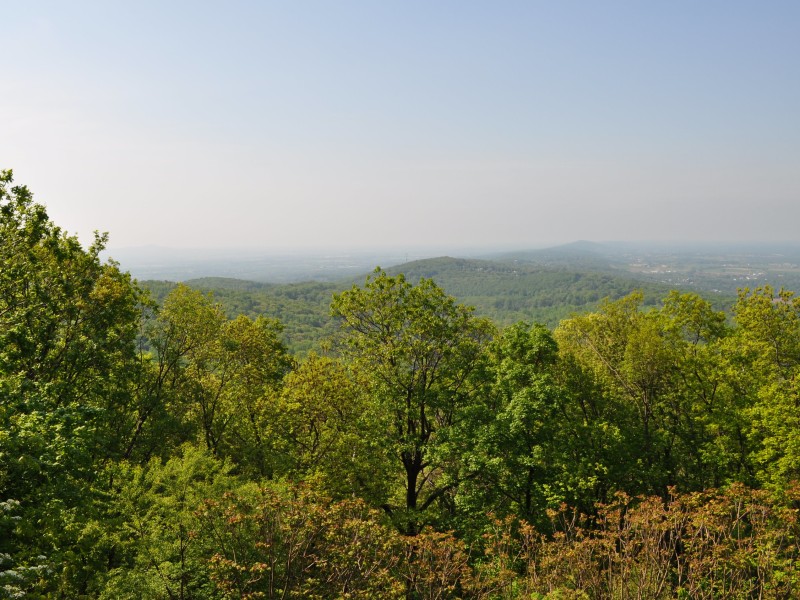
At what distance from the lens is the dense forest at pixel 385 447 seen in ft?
36.8

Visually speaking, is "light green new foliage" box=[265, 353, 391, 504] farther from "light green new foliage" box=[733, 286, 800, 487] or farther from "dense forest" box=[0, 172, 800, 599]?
"light green new foliage" box=[733, 286, 800, 487]

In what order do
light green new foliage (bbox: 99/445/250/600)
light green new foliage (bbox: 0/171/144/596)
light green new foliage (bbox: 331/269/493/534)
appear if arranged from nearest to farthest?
light green new foliage (bbox: 0/171/144/596)
light green new foliage (bbox: 99/445/250/600)
light green new foliage (bbox: 331/269/493/534)

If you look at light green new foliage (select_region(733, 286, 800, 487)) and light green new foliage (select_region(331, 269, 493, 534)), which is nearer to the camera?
light green new foliage (select_region(733, 286, 800, 487))

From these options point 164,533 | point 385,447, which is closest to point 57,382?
point 164,533

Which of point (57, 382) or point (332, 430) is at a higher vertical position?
point (57, 382)

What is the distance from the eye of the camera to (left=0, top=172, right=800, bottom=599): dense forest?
11227 millimetres

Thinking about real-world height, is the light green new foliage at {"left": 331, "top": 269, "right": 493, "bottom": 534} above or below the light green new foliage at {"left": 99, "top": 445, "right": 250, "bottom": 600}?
above

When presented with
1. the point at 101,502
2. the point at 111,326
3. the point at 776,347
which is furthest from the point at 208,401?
the point at 776,347

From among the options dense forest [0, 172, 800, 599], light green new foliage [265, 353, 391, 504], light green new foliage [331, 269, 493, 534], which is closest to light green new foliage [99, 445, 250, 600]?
dense forest [0, 172, 800, 599]

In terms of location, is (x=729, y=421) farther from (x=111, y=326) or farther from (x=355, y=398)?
(x=111, y=326)

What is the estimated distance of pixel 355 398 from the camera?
2228 cm

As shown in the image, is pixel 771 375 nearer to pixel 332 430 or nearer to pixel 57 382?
pixel 332 430

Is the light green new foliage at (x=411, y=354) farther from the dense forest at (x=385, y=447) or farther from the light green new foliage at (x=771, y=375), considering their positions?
the light green new foliage at (x=771, y=375)

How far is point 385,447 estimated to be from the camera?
1973cm
